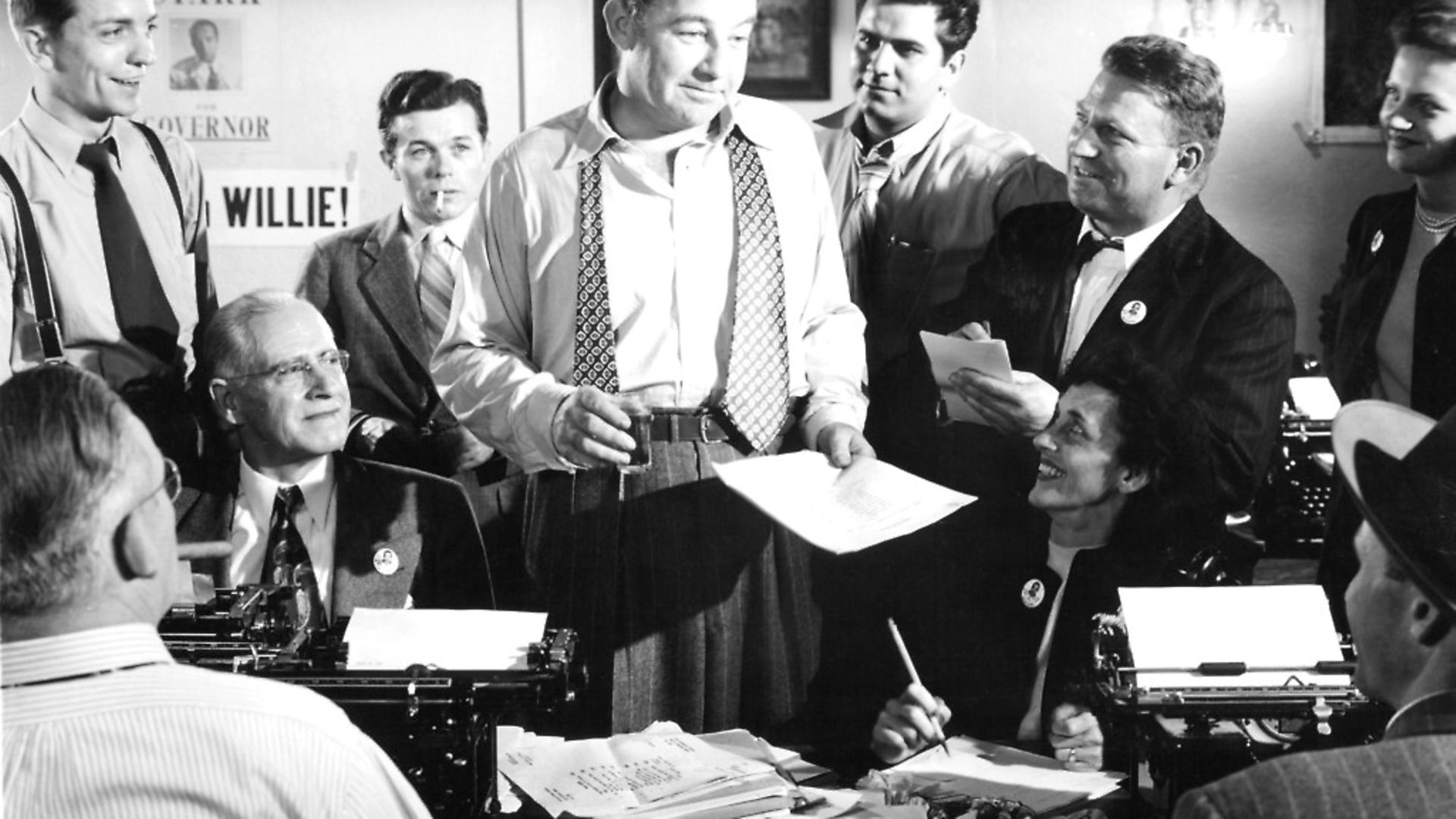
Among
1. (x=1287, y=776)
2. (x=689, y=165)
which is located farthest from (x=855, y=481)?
(x=1287, y=776)

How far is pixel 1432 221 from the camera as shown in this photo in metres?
3.00

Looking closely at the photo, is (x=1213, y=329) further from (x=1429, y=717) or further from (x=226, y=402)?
(x=226, y=402)

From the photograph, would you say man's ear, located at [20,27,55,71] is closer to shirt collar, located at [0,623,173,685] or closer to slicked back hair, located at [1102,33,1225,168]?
shirt collar, located at [0,623,173,685]

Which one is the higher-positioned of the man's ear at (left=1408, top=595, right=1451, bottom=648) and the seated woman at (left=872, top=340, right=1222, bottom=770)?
the man's ear at (left=1408, top=595, right=1451, bottom=648)

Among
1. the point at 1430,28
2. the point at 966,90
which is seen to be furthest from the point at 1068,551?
the point at 1430,28

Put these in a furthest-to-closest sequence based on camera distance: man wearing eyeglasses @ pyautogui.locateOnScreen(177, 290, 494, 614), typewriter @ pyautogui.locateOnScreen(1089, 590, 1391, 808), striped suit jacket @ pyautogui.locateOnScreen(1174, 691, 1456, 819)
A: man wearing eyeglasses @ pyautogui.locateOnScreen(177, 290, 494, 614) → typewriter @ pyautogui.locateOnScreen(1089, 590, 1391, 808) → striped suit jacket @ pyautogui.locateOnScreen(1174, 691, 1456, 819)

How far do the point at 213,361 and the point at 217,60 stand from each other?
2.30 feet

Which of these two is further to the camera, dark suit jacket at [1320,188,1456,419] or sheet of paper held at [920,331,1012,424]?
dark suit jacket at [1320,188,1456,419]

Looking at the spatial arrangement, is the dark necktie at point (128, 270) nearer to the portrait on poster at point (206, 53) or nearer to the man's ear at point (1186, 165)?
the portrait on poster at point (206, 53)

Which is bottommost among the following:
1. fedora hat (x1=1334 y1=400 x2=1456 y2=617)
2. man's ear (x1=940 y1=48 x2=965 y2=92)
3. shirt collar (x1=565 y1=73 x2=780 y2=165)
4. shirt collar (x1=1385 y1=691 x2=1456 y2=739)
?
shirt collar (x1=1385 y1=691 x2=1456 y2=739)

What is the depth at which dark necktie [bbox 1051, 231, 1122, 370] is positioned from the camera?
3.11 m

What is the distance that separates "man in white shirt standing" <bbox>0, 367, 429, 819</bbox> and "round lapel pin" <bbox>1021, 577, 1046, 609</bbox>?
1.70m

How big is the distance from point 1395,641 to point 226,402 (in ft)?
7.17

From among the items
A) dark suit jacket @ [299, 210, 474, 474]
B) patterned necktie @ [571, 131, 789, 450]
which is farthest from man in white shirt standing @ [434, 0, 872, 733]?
dark suit jacket @ [299, 210, 474, 474]
